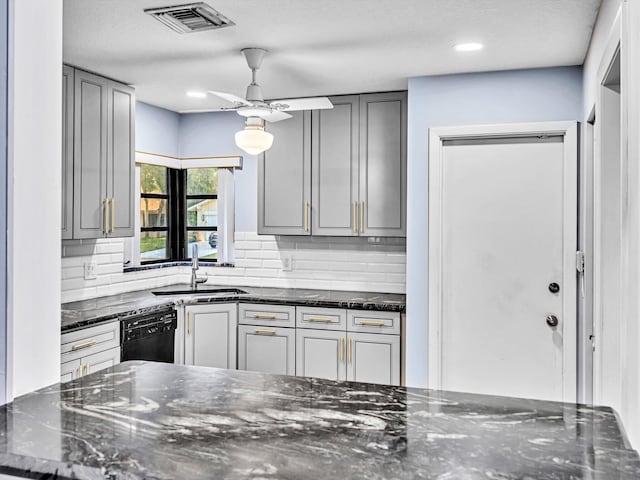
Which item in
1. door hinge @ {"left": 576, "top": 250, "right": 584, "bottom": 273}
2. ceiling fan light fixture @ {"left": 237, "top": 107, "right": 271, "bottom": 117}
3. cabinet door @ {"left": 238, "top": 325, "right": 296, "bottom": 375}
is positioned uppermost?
ceiling fan light fixture @ {"left": 237, "top": 107, "right": 271, "bottom": 117}

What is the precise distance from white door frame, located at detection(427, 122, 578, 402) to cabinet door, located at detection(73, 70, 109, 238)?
2185 mm

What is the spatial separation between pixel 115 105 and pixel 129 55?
0.67 meters

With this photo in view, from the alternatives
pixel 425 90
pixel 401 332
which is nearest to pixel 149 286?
pixel 401 332

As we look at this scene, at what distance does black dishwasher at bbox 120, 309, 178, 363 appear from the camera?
11.7 feet

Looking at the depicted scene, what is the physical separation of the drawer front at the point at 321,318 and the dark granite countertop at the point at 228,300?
4 centimetres

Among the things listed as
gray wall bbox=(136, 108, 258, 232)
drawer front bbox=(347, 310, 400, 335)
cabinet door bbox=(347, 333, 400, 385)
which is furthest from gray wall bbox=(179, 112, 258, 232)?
cabinet door bbox=(347, 333, 400, 385)

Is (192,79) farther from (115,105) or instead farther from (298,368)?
(298,368)

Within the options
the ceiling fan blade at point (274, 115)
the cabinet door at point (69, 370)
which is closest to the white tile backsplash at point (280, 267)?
the cabinet door at point (69, 370)

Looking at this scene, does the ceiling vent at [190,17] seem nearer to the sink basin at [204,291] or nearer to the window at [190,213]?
the sink basin at [204,291]

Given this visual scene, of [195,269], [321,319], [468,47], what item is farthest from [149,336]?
[468,47]

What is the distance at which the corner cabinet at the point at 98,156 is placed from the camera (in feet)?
11.8

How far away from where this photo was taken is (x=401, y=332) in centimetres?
396

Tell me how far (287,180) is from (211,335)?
1.33m

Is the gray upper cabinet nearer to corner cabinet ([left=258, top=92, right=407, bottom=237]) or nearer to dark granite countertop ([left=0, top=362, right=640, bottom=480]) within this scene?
corner cabinet ([left=258, top=92, right=407, bottom=237])
